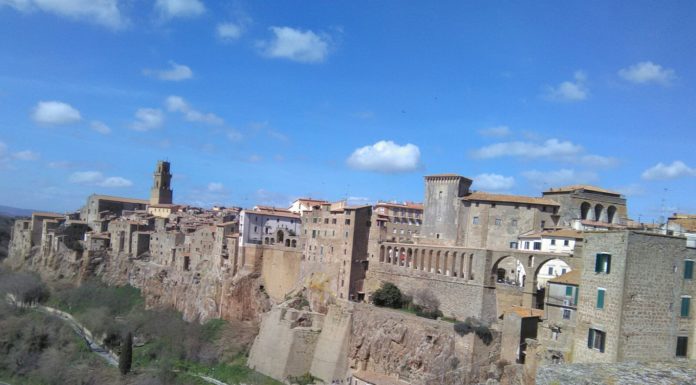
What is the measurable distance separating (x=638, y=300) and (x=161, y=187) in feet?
261

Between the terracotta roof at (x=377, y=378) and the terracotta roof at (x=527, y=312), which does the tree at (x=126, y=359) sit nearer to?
the terracotta roof at (x=377, y=378)

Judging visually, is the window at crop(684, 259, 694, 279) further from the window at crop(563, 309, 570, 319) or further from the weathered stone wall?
the weathered stone wall

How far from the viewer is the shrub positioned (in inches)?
1551

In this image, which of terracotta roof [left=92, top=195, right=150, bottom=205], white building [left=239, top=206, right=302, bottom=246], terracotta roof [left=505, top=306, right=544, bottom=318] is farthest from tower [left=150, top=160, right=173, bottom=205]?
terracotta roof [left=505, top=306, right=544, bottom=318]

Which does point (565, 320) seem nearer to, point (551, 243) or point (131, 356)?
point (551, 243)

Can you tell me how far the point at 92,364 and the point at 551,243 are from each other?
3635 centimetres

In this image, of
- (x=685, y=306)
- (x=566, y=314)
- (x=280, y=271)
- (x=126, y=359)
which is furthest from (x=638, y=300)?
(x=126, y=359)

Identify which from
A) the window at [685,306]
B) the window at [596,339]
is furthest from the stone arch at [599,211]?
the window at [596,339]

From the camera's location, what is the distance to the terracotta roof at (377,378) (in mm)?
34188

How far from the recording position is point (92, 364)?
47.7 m

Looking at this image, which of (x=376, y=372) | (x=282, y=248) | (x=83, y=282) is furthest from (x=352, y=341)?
(x=83, y=282)

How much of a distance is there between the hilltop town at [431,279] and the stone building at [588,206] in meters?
0.10

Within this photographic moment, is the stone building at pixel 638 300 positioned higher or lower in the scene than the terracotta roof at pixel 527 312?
higher

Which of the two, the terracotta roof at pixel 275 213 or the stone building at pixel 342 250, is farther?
the terracotta roof at pixel 275 213
